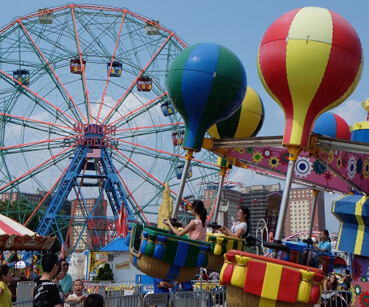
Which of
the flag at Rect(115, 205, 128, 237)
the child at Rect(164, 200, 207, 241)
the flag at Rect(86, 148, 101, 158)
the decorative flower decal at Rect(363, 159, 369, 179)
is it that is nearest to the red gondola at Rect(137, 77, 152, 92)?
the flag at Rect(86, 148, 101, 158)

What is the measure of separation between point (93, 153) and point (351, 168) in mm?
24739

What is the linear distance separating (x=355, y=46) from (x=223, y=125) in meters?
3.69

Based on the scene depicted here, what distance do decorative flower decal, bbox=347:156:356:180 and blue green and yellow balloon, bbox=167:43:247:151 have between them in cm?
193

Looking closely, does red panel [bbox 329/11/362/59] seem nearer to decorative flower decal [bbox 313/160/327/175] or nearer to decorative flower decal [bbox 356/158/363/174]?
decorative flower decal [bbox 356/158/363/174]

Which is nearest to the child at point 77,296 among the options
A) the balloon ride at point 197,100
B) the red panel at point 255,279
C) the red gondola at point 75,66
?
the balloon ride at point 197,100

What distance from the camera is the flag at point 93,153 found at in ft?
106

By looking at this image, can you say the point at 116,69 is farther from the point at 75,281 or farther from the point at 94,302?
the point at 94,302

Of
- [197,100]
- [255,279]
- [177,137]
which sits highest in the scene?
[177,137]

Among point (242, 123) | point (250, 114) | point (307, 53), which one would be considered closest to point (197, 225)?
point (307, 53)

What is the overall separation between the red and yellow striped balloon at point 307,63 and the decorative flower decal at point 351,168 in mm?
1176

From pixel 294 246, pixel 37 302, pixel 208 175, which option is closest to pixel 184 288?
pixel 294 246

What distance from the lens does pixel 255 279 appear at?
5949mm

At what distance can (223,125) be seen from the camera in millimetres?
10969

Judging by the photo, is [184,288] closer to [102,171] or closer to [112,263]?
[112,263]
